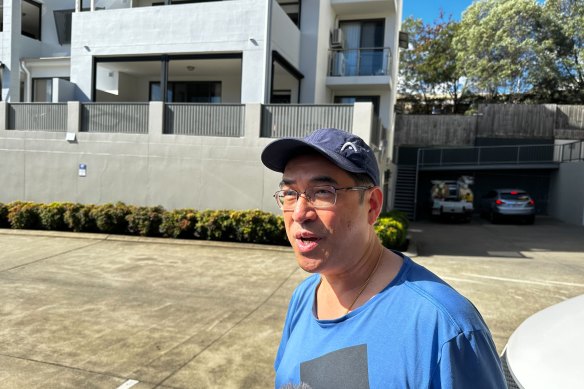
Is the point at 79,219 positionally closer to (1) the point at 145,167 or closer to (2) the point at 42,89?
(1) the point at 145,167

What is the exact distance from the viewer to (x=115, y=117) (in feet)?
43.1

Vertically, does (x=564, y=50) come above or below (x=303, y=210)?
above

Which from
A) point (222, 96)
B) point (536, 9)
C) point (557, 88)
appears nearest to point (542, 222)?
point (557, 88)

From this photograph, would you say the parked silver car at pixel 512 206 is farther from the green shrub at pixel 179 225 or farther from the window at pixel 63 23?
the window at pixel 63 23

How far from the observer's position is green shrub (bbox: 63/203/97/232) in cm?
1146

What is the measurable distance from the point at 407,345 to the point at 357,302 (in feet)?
0.87

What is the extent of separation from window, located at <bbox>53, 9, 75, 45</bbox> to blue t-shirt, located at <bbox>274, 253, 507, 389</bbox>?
804 inches

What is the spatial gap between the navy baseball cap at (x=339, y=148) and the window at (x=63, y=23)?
65.8ft

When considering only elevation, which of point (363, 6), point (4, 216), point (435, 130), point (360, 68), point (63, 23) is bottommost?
point (4, 216)

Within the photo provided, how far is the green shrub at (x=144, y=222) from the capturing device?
36.4 feet

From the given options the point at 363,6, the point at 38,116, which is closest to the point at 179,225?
the point at 38,116

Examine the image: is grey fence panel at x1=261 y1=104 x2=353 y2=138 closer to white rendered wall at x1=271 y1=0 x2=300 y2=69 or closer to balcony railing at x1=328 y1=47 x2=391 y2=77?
white rendered wall at x1=271 y1=0 x2=300 y2=69

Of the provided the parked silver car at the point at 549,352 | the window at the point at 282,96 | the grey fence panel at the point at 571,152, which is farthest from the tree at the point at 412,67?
the parked silver car at the point at 549,352

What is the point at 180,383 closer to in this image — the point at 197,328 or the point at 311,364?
the point at 197,328
